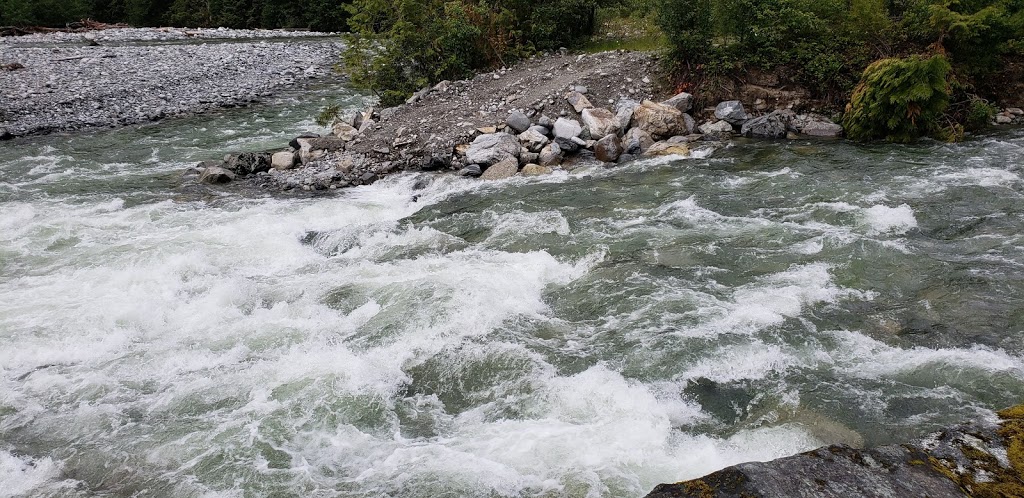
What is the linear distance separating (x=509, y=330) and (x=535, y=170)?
6.54 meters

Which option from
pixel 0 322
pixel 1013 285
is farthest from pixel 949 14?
pixel 0 322

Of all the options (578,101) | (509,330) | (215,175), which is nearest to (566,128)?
(578,101)

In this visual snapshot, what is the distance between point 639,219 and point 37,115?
64.1 ft

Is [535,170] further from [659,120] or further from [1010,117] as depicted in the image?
[1010,117]

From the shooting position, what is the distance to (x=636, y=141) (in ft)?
45.9

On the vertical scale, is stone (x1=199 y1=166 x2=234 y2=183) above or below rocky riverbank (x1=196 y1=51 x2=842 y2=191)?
below

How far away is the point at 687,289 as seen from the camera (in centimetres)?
801

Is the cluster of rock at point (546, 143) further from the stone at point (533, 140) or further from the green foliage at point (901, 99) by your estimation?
the green foliage at point (901, 99)

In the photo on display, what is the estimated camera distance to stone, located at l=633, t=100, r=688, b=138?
47.9ft

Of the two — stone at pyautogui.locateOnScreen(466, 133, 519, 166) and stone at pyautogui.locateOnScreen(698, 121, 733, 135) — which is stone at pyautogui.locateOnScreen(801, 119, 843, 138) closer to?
stone at pyautogui.locateOnScreen(698, 121, 733, 135)

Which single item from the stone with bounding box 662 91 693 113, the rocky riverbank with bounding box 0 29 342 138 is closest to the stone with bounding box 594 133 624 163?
the stone with bounding box 662 91 693 113

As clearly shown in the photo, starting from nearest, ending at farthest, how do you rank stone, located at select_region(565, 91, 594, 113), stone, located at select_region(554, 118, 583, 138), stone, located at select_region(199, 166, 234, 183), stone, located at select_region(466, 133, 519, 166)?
stone, located at select_region(466, 133, 519, 166) → stone, located at select_region(199, 166, 234, 183) → stone, located at select_region(554, 118, 583, 138) → stone, located at select_region(565, 91, 594, 113)

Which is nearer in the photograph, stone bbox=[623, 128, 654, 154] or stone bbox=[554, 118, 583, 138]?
stone bbox=[623, 128, 654, 154]

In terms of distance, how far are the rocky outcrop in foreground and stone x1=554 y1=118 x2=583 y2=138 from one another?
11160 mm
